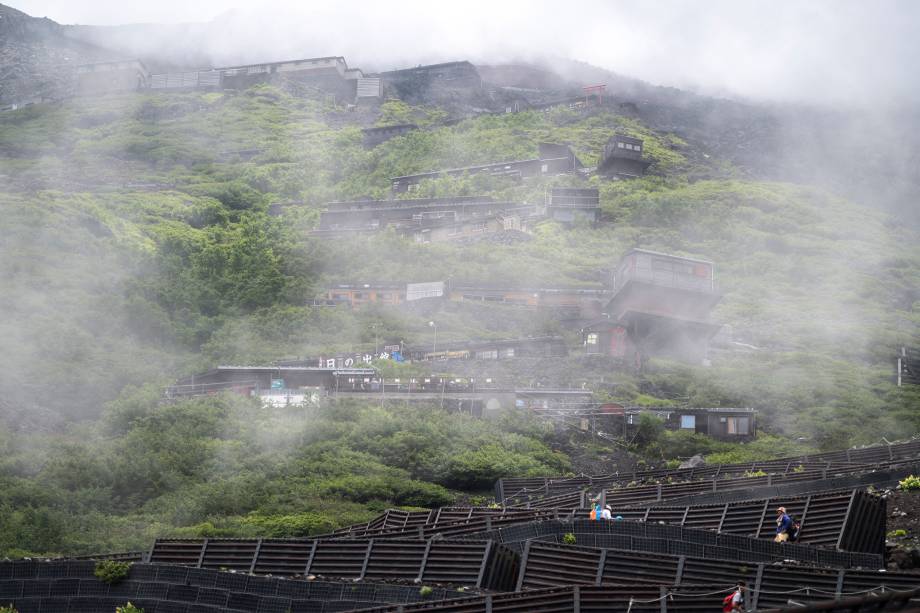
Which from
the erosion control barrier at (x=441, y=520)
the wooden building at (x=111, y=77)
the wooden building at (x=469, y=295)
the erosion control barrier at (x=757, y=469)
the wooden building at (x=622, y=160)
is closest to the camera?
the erosion control barrier at (x=441, y=520)

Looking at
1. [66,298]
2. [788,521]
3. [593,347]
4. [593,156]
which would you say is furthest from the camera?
[593,156]

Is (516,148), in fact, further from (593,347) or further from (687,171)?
(593,347)

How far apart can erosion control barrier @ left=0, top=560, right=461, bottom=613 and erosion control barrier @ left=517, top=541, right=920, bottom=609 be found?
1.43m

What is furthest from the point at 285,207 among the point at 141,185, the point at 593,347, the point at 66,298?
the point at 593,347

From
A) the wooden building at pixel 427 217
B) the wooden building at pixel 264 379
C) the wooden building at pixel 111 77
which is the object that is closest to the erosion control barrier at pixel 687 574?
the wooden building at pixel 264 379

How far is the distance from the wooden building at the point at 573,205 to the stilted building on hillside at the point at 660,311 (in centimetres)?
2540

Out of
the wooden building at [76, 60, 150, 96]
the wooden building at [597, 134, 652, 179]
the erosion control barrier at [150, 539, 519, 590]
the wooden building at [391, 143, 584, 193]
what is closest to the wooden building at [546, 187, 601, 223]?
the wooden building at [391, 143, 584, 193]

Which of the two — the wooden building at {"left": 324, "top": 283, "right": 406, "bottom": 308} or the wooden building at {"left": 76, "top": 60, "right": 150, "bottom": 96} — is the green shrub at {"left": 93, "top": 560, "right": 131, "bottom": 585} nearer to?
the wooden building at {"left": 324, "top": 283, "right": 406, "bottom": 308}

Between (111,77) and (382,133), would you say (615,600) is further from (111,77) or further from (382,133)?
(111,77)

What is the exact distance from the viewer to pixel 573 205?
3551 inches

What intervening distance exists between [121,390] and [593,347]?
22122 mm

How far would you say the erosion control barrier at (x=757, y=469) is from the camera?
28.5 m

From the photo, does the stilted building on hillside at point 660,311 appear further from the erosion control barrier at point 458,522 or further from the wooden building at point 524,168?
the wooden building at point 524,168

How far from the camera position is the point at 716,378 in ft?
193
